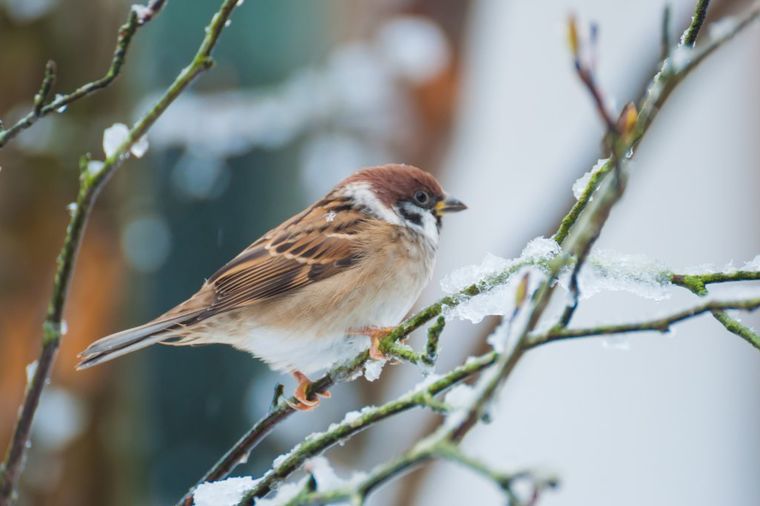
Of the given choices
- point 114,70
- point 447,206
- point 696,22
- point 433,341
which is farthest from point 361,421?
point 447,206

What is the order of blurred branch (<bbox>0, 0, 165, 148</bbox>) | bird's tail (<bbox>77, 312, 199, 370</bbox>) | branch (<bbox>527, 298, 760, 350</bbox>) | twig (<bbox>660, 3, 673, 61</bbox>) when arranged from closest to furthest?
twig (<bbox>660, 3, 673, 61</bbox>), branch (<bbox>527, 298, 760, 350</bbox>), blurred branch (<bbox>0, 0, 165, 148</bbox>), bird's tail (<bbox>77, 312, 199, 370</bbox>)

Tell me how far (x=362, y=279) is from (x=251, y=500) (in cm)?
164

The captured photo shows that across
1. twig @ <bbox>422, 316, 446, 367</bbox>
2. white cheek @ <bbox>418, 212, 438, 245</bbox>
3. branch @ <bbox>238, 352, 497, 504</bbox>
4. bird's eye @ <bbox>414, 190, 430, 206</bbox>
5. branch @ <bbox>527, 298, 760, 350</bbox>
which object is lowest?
branch @ <bbox>238, 352, 497, 504</bbox>

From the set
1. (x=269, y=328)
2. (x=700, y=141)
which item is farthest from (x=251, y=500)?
(x=700, y=141)

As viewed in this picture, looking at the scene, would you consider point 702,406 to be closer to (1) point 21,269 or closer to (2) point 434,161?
(2) point 434,161

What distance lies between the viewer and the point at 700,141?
10.7 meters

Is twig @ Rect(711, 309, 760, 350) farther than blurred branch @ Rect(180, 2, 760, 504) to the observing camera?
Yes

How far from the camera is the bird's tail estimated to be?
6.89 ft

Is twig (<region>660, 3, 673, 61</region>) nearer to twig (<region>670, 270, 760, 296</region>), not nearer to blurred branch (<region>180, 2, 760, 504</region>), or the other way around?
blurred branch (<region>180, 2, 760, 504</region>)

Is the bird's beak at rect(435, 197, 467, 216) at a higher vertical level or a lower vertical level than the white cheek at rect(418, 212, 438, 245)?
higher

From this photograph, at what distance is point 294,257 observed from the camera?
2.97m

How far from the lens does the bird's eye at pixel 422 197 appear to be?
10.3 ft

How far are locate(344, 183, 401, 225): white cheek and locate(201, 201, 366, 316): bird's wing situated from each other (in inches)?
1.6

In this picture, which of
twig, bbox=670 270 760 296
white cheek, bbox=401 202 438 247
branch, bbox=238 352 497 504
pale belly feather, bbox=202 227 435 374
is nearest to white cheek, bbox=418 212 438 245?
white cheek, bbox=401 202 438 247
